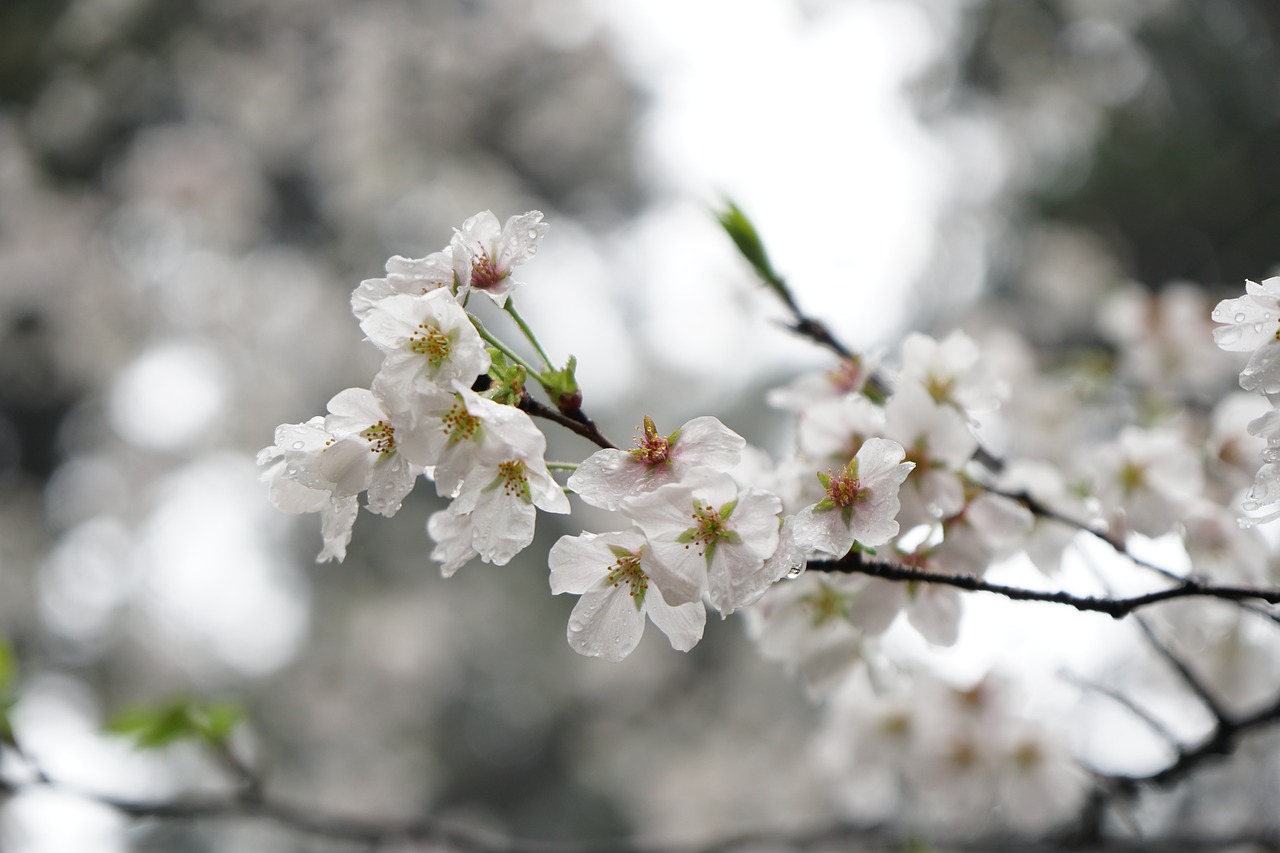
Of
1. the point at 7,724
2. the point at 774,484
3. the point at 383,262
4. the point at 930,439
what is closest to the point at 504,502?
the point at 774,484

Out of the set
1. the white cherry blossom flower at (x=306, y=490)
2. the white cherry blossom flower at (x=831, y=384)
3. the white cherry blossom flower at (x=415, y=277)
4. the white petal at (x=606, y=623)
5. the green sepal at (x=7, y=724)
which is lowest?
the green sepal at (x=7, y=724)

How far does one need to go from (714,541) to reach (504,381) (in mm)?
219

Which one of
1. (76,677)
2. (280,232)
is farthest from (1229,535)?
(76,677)

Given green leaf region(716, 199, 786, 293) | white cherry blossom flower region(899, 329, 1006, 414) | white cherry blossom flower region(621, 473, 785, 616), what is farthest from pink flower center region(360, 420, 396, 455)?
white cherry blossom flower region(899, 329, 1006, 414)

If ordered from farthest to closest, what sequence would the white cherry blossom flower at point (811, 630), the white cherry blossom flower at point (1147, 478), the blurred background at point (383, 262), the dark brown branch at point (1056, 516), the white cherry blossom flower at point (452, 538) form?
1. the blurred background at point (383, 262)
2. the white cherry blossom flower at point (1147, 478)
3. the white cherry blossom flower at point (811, 630)
4. the dark brown branch at point (1056, 516)
5. the white cherry blossom flower at point (452, 538)

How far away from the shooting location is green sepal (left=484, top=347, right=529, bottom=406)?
2.52 feet

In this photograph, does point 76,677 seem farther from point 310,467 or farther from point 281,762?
point 310,467

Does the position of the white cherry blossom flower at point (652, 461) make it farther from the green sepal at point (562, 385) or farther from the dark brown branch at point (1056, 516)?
the dark brown branch at point (1056, 516)

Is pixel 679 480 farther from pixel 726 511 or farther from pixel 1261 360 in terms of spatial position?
pixel 1261 360

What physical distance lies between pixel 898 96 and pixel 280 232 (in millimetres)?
Result: 4180

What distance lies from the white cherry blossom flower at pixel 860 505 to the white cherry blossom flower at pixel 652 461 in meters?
0.09

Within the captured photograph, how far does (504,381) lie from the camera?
777mm

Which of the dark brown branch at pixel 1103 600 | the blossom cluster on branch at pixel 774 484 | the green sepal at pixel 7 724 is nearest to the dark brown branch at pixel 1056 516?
the blossom cluster on branch at pixel 774 484

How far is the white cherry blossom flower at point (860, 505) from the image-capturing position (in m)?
0.77
